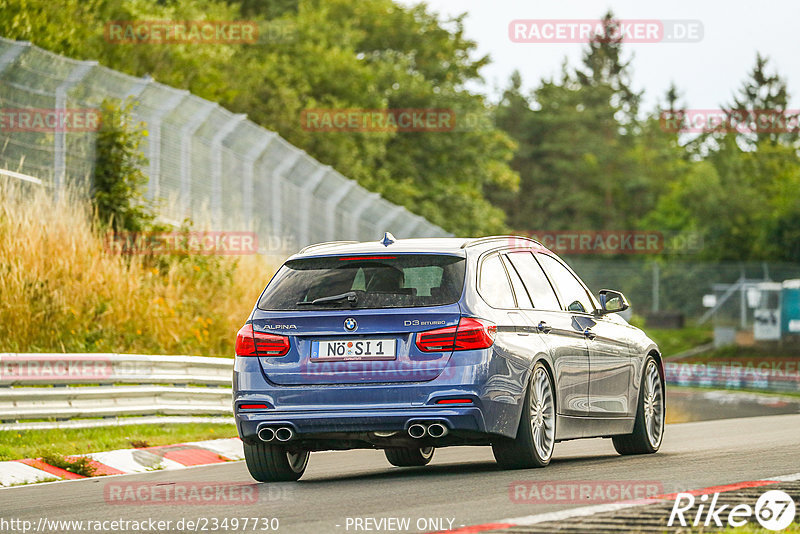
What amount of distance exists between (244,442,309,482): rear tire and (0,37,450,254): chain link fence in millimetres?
9967

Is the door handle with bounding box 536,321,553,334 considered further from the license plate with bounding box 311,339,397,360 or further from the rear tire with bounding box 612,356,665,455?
the rear tire with bounding box 612,356,665,455

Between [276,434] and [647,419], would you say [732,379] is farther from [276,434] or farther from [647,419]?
[276,434]

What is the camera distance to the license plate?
899 centimetres

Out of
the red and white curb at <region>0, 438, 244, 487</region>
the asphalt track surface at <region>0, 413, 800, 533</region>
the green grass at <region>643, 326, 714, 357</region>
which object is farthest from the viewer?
the green grass at <region>643, 326, 714, 357</region>

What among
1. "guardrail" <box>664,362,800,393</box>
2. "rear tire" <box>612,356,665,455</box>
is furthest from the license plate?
"guardrail" <box>664,362,800,393</box>

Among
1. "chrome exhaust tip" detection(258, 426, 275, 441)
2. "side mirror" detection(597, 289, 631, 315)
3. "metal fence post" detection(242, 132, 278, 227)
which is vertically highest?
"metal fence post" detection(242, 132, 278, 227)

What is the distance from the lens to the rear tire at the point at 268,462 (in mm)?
→ 9734

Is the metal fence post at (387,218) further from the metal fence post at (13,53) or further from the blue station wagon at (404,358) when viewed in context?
the blue station wagon at (404,358)

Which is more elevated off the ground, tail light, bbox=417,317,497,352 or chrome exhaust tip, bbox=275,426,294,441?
tail light, bbox=417,317,497,352

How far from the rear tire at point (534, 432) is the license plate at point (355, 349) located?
96 cm

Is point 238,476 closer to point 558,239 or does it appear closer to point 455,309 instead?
point 455,309

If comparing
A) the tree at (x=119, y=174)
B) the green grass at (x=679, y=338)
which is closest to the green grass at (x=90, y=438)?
the tree at (x=119, y=174)

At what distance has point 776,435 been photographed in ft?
44.4

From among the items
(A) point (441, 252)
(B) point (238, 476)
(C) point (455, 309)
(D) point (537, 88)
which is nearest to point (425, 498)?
(C) point (455, 309)
